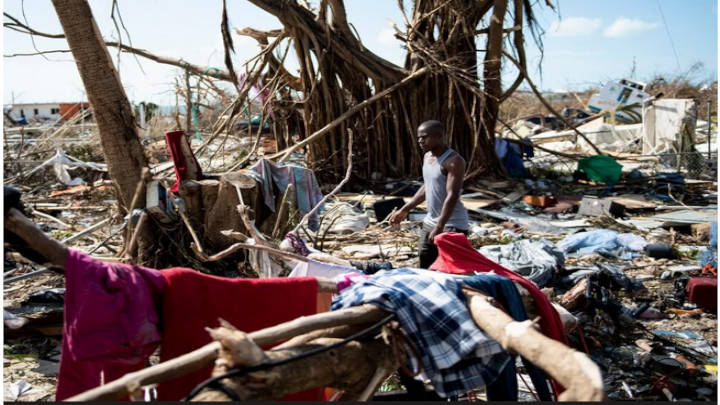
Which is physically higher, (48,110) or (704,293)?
(48,110)

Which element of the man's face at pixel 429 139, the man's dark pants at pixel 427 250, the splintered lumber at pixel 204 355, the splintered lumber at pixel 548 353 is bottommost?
the man's dark pants at pixel 427 250

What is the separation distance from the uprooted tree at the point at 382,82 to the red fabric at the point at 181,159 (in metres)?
3.81

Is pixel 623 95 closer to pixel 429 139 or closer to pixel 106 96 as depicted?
pixel 429 139

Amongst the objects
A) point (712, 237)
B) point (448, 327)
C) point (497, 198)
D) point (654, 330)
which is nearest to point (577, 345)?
point (654, 330)

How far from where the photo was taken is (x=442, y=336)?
231cm

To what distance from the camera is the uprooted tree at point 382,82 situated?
36.3 ft

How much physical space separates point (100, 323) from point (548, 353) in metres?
1.37

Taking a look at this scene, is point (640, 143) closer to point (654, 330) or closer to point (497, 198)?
point (497, 198)

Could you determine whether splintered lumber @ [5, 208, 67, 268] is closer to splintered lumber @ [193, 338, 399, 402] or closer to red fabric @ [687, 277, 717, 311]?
splintered lumber @ [193, 338, 399, 402]

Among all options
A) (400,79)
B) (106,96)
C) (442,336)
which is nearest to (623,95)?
(400,79)

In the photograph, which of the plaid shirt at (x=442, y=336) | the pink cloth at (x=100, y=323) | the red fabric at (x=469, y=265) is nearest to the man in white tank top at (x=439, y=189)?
the red fabric at (x=469, y=265)

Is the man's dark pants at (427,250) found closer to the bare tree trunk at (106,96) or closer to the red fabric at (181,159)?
the bare tree trunk at (106,96)

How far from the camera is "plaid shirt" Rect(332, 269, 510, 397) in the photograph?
7.49 feet

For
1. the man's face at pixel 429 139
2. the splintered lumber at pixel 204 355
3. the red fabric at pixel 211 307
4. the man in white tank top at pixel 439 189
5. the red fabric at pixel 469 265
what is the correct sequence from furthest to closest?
the man's face at pixel 429 139, the man in white tank top at pixel 439 189, the red fabric at pixel 469 265, the red fabric at pixel 211 307, the splintered lumber at pixel 204 355
